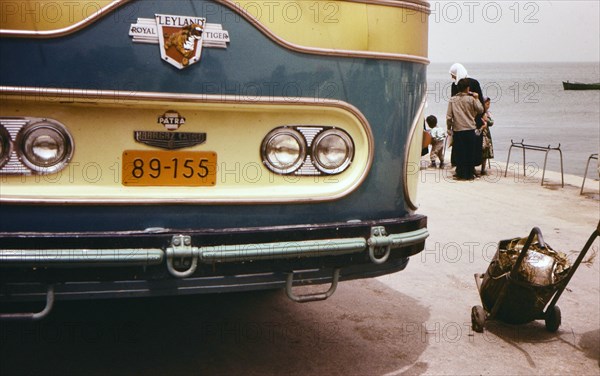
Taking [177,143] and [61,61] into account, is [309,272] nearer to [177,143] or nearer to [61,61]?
[177,143]

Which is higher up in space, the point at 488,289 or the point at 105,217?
the point at 105,217

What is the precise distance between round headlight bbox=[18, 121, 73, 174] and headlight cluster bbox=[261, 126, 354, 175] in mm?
883

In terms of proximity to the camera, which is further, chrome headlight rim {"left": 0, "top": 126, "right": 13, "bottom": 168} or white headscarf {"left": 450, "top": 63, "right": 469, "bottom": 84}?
white headscarf {"left": 450, "top": 63, "right": 469, "bottom": 84}

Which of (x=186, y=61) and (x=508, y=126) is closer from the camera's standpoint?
(x=186, y=61)

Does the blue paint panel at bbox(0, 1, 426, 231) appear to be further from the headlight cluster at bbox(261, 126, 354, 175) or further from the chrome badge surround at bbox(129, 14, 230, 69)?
the headlight cluster at bbox(261, 126, 354, 175)

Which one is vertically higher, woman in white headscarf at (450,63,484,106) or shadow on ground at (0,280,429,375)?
woman in white headscarf at (450,63,484,106)

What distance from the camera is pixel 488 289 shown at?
4910 mm

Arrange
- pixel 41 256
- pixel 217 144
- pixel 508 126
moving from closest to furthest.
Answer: pixel 41 256
pixel 217 144
pixel 508 126

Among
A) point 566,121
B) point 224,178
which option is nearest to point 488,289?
point 224,178

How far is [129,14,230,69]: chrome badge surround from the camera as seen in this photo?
319 centimetres

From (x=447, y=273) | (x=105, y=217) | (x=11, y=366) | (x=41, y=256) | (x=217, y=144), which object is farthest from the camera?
(x=447, y=273)

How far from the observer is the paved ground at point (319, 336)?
4141 millimetres

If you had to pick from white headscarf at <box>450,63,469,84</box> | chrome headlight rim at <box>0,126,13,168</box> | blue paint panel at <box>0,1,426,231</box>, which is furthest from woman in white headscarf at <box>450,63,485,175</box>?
chrome headlight rim at <box>0,126,13,168</box>

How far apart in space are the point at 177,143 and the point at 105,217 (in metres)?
0.45
